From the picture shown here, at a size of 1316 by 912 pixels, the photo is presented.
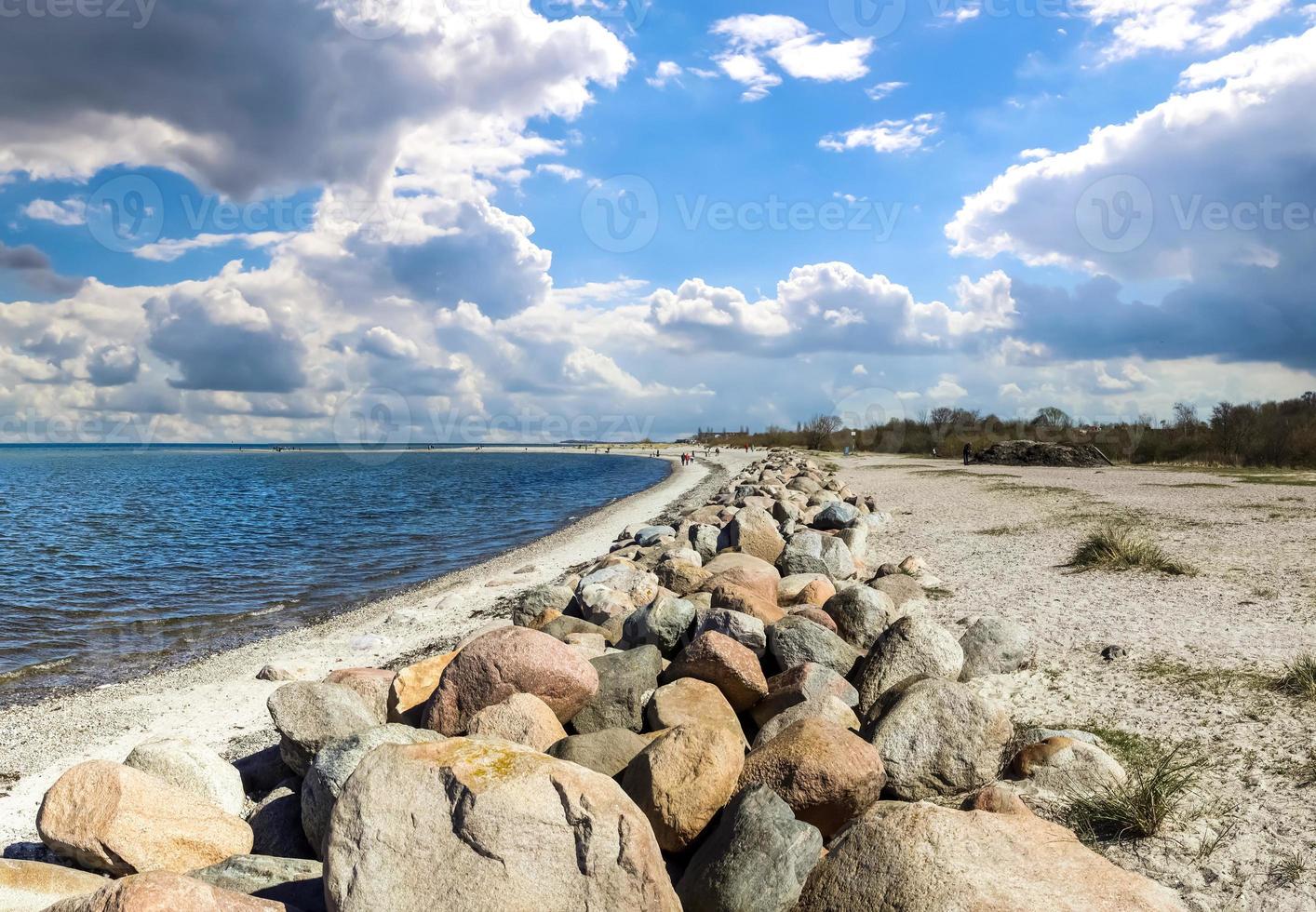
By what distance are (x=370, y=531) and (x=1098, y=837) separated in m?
24.5

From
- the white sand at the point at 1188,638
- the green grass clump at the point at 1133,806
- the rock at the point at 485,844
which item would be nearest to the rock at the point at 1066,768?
the green grass clump at the point at 1133,806

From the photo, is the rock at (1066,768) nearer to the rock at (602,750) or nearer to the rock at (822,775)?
the rock at (822,775)

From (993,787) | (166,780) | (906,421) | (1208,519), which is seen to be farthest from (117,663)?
(906,421)

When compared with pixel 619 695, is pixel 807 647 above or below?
above

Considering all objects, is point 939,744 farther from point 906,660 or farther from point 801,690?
point 906,660

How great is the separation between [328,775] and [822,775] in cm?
266

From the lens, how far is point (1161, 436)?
147 ft

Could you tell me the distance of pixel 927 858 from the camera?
3.01 m

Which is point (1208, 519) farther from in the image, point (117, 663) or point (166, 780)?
point (117, 663)

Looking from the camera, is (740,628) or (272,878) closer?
(272,878)

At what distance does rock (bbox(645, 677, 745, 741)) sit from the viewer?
4.89 metres

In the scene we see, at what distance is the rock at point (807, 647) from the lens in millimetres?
5910

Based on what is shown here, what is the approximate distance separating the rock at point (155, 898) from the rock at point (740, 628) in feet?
12.1

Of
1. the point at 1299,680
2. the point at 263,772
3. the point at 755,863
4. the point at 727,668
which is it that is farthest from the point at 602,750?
the point at 1299,680
